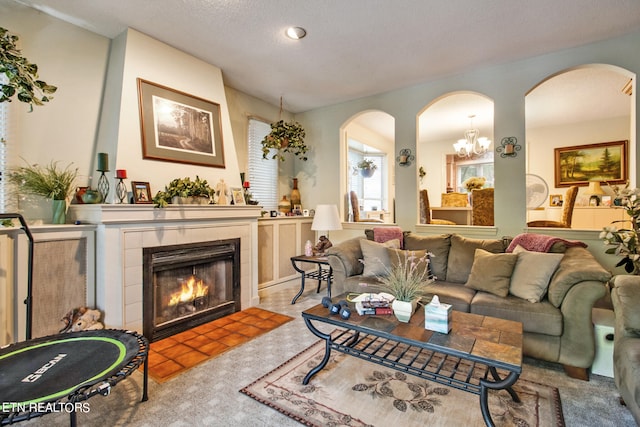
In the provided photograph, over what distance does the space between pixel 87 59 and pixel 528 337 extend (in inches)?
181

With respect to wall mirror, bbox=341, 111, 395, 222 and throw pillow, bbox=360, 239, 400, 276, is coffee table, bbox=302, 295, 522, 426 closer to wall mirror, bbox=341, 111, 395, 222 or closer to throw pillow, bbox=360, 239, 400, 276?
throw pillow, bbox=360, 239, 400, 276

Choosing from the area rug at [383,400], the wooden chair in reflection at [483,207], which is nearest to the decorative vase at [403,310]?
the area rug at [383,400]

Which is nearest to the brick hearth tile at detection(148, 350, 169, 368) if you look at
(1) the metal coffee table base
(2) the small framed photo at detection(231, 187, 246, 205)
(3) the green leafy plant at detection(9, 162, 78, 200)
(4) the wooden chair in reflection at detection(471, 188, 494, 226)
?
(1) the metal coffee table base

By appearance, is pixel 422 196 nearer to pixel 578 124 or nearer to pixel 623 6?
pixel 623 6

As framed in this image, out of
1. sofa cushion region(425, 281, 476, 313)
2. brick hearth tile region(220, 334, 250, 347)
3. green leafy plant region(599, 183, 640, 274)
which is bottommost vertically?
brick hearth tile region(220, 334, 250, 347)

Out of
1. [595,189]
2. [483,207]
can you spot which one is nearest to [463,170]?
[595,189]

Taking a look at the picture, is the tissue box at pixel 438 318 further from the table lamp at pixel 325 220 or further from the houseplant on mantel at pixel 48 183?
the houseplant on mantel at pixel 48 183

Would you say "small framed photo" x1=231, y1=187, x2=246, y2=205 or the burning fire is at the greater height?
"small framed photo" x1=231, y1=187, x2=246, y2=205

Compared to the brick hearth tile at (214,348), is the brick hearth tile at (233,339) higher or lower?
higher

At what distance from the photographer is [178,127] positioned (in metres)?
3.21

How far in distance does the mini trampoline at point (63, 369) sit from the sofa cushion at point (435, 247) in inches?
109

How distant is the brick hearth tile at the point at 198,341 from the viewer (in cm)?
272

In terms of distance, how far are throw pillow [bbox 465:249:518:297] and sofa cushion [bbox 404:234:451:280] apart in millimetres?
406

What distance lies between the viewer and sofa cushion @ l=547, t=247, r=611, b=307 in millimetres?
2165
